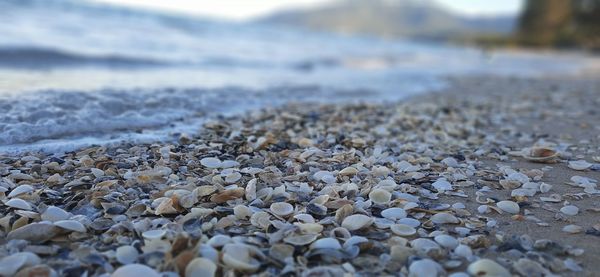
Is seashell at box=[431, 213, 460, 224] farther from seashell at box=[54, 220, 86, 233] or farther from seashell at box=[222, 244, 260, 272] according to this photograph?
seashell at box=[54, 220, 86, 233]

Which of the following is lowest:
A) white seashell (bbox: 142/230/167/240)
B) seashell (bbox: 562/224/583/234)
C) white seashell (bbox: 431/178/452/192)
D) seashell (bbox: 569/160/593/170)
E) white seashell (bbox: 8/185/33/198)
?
seashell (bbox: 562/224/583/234)

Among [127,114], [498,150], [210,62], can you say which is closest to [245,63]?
[210,62]

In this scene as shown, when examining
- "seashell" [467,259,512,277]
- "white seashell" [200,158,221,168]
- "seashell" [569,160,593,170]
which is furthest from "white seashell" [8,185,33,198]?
"seashell" [569,160,593,170]

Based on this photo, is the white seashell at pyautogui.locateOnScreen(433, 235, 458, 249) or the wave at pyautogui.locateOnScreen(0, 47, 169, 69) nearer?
the white seashell at pyautogui.locateOnScreen(433, 235, 458, 249)

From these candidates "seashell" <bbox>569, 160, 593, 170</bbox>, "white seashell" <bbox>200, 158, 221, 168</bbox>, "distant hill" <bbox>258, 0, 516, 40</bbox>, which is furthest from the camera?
"distant hill" <bbox>258, 0, 516, 40</bbox>

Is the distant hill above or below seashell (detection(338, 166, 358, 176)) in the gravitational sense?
above

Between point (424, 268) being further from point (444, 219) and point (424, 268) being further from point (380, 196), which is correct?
point (380, 196)

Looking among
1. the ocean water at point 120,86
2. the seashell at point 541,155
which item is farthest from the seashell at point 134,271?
the seashell at point 541,155

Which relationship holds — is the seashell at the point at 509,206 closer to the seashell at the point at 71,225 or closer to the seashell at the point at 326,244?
the seashell at the point at 326,244
